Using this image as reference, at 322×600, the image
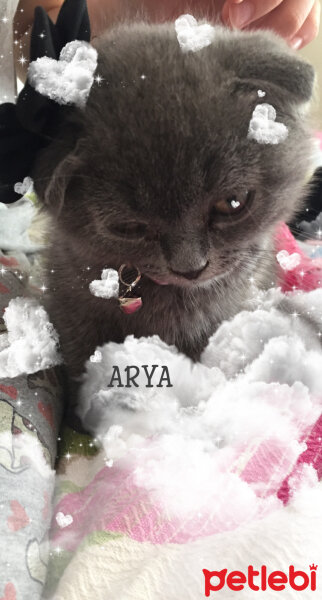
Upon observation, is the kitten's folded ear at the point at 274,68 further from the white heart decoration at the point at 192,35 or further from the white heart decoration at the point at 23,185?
the white heart decoration at the point at 23,185

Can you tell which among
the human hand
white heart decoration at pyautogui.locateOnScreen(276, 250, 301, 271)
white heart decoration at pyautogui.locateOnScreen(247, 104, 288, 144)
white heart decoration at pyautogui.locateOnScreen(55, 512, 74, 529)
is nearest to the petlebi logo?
white heart decoration at pyautogui.locateOnScreen(55, 512, 74, 529)

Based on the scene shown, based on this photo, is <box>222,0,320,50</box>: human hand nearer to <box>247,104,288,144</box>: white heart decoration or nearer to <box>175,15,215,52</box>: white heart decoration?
<box>175,15,215,52</box>: white heart decoration

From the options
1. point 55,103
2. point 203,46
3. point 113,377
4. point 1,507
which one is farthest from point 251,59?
point 1,507

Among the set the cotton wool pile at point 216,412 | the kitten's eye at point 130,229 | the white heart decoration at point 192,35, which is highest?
the white heart decoration at point 192,35

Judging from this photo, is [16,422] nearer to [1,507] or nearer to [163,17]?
[1,507]

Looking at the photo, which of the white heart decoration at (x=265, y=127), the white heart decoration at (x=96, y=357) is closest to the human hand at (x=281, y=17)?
Answer: the white heart decoration at (x=265, y=127)
